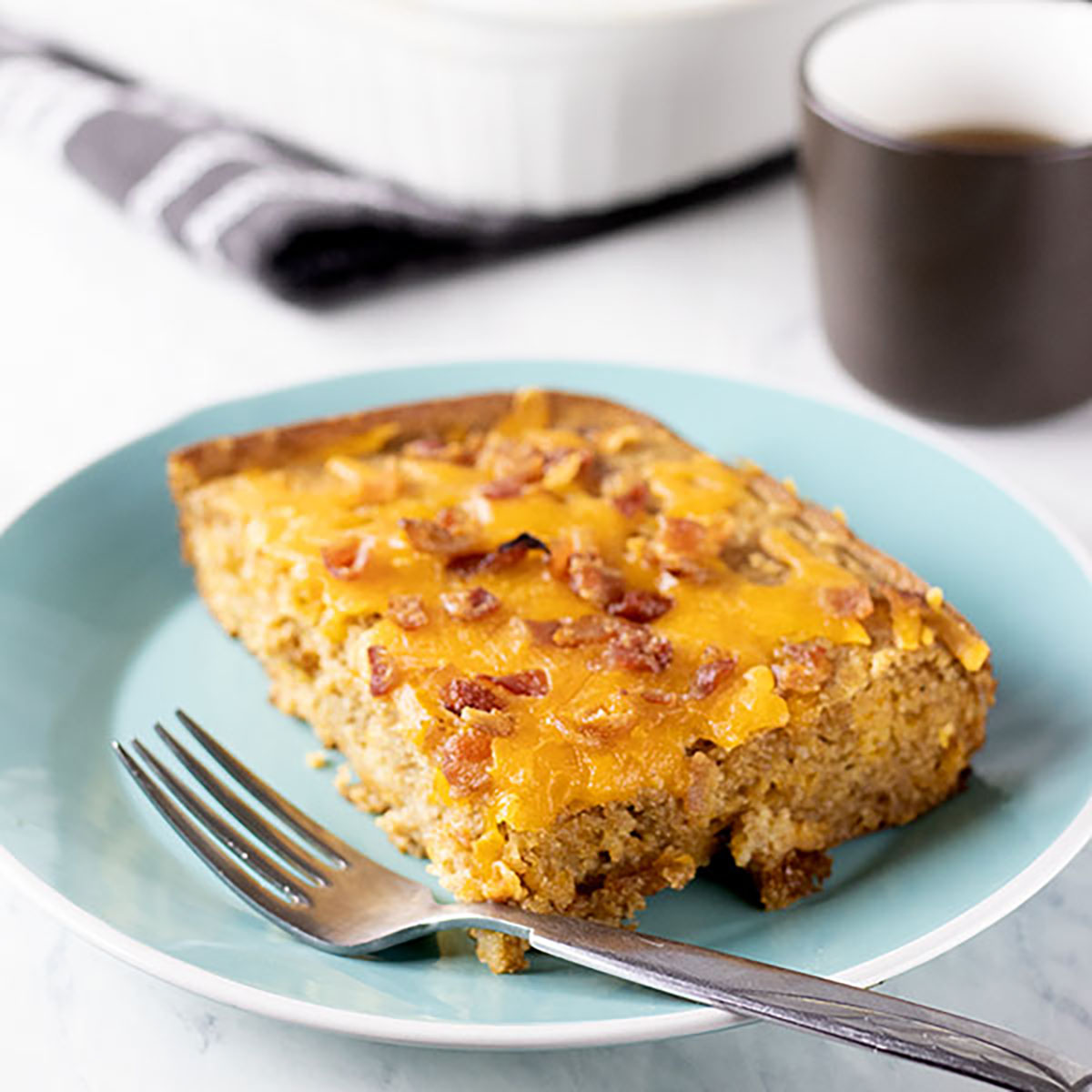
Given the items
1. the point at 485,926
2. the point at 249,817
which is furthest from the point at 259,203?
the point at 485,926

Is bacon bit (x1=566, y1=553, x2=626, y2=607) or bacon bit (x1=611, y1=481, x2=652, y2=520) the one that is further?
bacon bit (x1=611, y1=481, x2=652, y2=520)

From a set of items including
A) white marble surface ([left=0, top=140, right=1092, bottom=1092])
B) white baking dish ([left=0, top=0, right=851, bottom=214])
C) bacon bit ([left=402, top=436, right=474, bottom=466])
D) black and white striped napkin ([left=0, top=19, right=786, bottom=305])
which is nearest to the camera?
white marble surface ([left=0, top=140, right=1092, bottom=1092])

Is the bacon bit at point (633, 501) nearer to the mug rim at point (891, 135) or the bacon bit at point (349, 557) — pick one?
the bacon bit at point (349, 557)

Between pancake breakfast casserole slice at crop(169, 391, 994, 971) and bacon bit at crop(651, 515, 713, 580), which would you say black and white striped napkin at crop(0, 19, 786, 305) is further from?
bacon bit at crop(651, 515, 713, 580)

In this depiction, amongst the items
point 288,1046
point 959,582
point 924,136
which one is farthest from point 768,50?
point 288,1046

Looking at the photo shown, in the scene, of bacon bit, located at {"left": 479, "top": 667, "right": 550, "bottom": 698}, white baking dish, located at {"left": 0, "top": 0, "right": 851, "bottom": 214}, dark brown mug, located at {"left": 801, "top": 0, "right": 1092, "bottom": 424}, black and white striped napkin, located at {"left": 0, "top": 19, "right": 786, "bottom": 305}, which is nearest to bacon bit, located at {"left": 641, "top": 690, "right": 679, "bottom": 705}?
bacon bit, located at {"left": 479, "top": 667, "right": 550, "bottom": 698}

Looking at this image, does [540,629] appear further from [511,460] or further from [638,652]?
[511,460]

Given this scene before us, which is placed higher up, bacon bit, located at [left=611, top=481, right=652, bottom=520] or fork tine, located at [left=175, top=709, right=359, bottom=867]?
bacon bit, located at [left=611, top=481, right=652, bottom=520]
